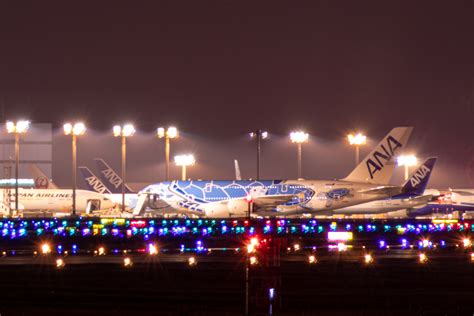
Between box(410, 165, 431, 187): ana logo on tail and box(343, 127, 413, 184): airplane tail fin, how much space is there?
8.22 m

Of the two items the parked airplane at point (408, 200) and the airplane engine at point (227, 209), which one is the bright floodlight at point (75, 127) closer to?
the airplane engine at point (227, 209)

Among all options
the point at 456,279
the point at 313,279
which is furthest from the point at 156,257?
the point at 456,279

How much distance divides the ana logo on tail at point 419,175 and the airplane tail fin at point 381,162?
8219mm

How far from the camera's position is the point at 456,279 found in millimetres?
47625

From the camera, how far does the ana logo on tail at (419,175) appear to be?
137 metres

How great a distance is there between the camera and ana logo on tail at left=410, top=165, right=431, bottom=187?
5394 inches

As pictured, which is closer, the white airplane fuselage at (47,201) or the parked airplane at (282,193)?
the parked airplane at (282,193)

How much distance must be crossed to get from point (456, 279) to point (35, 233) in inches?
1841

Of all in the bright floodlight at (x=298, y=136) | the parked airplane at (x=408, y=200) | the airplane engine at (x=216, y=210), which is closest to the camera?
the airplane engine at (x=216, y=210)

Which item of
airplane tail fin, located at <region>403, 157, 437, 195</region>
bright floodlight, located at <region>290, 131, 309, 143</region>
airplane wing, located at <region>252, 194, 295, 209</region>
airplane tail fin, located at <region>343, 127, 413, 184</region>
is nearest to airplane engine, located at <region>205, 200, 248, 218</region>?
airplane wing, located at <region>252, 194, 295, 209</region>

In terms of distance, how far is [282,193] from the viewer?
406 feet

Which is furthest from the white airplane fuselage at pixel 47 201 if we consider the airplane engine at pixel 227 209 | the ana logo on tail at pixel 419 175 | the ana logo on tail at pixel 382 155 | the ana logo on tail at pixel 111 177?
the ana logo on tail at pixel 419 175

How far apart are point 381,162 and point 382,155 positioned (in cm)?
131

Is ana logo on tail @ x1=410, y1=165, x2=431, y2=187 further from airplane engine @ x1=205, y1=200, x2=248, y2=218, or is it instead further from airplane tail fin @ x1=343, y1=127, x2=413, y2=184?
airplane engine @ x1=205, y1=200, x2=248, y2=218
